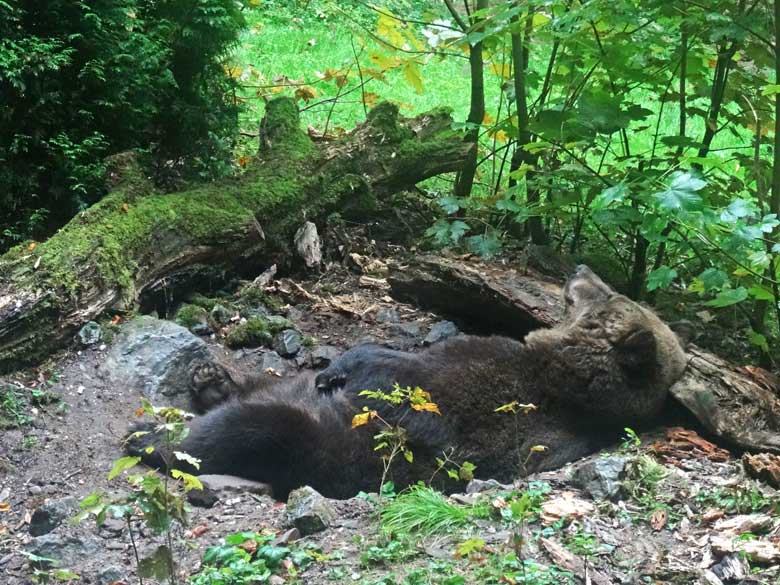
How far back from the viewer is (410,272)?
281 inches

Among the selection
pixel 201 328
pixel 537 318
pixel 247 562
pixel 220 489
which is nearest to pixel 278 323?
pixel 201 328

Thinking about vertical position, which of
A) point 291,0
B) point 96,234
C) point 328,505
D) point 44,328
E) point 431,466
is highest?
point 291,0

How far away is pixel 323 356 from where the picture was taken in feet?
21.8

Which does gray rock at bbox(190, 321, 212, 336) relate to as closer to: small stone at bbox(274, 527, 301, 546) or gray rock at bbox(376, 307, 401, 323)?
gray rock at bbox(376, 307, 401, 323)

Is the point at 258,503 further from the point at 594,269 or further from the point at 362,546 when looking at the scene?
the point at 594,269

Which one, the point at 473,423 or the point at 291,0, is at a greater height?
the point at 291,0

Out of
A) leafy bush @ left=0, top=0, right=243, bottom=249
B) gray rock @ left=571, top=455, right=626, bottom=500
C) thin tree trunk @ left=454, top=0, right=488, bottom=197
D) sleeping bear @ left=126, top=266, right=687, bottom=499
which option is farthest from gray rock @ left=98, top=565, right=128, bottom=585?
thin tree trunk @ left=454, top=0, right=488, bottom=197

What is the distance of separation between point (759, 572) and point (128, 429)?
3547 millimetres

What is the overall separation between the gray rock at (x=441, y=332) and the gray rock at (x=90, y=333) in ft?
8.41

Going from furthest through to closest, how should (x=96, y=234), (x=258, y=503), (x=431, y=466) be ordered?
(x=96, y=234)
(x=431, y=466)
(x=258, y=503)

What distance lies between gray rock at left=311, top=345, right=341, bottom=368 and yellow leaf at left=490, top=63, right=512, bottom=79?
327cm

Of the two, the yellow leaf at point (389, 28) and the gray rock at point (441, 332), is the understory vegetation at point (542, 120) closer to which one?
the yellow leaf at point (389, 28)

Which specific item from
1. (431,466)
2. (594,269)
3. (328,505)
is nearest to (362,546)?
(328,505)

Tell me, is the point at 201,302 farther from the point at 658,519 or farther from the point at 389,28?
the point at 658,519
